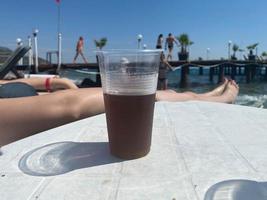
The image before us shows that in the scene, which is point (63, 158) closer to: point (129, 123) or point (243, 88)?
point (129, 123)

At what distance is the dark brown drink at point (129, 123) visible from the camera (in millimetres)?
603

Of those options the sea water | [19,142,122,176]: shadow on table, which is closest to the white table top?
[19,142,122,176]: shadow on table

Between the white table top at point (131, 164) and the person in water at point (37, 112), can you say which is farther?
the person in water at point (37, 112)

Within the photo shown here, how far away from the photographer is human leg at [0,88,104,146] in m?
0.90

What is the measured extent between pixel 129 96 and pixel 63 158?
0.19m

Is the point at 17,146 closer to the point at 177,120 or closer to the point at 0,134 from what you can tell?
the point at 0,134

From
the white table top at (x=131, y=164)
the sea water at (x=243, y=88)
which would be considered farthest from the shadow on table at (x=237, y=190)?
the sea water at (x=243, y=88)

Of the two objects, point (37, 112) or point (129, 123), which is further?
point (37, 112)

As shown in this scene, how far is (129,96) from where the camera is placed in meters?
0.60

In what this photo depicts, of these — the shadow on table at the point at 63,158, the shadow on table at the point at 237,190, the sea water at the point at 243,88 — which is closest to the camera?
the shadow on table at the point at 237,190

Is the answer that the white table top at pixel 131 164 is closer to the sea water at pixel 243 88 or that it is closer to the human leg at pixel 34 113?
the human leg at pixel 34 113

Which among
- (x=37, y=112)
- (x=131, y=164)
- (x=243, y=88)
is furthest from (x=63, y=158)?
(x=243, y=88)

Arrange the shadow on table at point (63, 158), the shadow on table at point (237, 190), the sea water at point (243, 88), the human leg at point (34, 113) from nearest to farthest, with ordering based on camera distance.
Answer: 1. the shadow on table at point (237, 190)
2. the shadow on table at point (63, 158)
3. the human leg at point (34, 113)
4. the sea water at point (243, 88)

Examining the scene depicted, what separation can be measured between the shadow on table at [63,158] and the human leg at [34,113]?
8.8 inches
